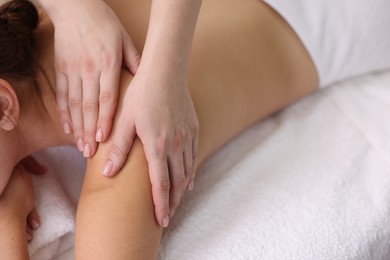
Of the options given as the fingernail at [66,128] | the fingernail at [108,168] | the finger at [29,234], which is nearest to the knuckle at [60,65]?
the fingernail at [66,128]

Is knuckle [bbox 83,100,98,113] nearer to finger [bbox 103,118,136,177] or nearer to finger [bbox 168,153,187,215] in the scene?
finger [bbox 103,118,136,177]

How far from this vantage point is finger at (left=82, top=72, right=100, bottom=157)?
0.96 meters

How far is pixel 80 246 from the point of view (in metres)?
0.89

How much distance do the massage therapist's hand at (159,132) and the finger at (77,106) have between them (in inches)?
3.2

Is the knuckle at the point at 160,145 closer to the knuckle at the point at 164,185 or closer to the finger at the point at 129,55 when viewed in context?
the knuckle at the point at 164,185

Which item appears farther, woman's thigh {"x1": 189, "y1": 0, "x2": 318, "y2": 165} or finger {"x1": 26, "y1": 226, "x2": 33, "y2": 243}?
woman's thigh {"x1": 189, "y1": 0, "x2": 318, "y2": 165}

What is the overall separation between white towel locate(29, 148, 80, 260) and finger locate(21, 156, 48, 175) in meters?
0.02

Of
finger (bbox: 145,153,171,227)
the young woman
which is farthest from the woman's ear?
finger (bbox: 145,153,171,227)

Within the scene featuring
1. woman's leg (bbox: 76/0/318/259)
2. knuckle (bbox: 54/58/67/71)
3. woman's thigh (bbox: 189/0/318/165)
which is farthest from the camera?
woman's thigh (bbox: 189/0/318/165)

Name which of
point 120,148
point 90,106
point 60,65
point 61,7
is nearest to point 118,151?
point 120,148

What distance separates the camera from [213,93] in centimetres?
112

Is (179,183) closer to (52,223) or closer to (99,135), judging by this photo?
(99,135)

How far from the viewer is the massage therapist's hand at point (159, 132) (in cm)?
90

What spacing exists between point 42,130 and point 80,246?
0.29 meters
